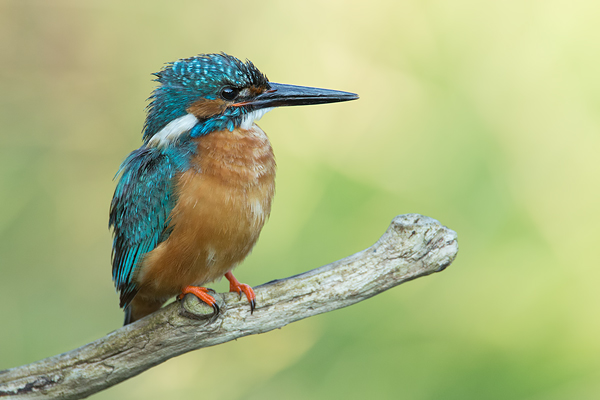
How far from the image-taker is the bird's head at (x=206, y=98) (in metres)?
2.60

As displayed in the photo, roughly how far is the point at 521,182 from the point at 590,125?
492 millimetres

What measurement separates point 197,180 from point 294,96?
21.9 inches

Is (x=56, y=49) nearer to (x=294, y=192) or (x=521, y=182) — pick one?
(x=294, y=192)

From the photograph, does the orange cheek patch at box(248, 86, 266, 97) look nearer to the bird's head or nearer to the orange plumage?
the bird's head

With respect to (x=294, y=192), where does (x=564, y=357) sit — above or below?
below

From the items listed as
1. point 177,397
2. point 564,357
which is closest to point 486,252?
point 564,357

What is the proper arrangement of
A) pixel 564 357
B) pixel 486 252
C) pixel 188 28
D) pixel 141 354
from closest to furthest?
pixel 141 354 → pixel 564 357 → pixel 486 252 → pixel 188 28

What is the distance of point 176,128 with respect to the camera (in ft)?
8.52

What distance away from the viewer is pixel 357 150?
3.70 m

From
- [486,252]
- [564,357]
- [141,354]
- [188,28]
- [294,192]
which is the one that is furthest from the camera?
[188,28]

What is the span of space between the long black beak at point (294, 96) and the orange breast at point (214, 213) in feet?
0.53

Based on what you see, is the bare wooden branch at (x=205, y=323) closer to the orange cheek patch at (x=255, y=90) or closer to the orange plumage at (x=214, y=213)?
the orange plumage at (x=214, y=213)

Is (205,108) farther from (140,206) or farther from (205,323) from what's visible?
(205,323)

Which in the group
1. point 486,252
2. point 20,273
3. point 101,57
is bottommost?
point 486,252
